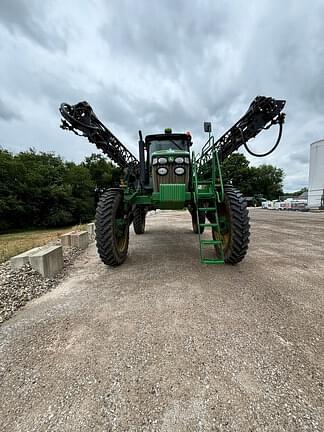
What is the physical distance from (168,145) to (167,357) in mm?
3791

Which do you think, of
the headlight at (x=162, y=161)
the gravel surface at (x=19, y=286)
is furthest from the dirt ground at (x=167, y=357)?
the headlight at (x=162, y=161)

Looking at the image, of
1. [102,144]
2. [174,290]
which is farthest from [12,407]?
[102,144]

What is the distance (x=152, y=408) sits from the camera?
1.08 m

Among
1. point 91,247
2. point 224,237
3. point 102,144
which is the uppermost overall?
point 102,144

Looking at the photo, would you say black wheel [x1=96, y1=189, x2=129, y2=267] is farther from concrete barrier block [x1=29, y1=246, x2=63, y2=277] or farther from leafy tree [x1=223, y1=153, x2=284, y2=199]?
leafy tree [x1=223, y1=153, x2=284, y2=199]

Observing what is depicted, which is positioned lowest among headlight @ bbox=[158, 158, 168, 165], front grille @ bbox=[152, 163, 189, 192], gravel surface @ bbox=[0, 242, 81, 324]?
gravel surface @ bbox=[0, 242, 81, 324]

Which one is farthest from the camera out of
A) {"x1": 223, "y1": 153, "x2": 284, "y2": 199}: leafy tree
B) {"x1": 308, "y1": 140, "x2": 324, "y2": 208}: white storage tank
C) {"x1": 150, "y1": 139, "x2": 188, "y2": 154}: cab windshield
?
{"x1": 223, "y1": 153, "x2": 284, "y2": 199}: leafy tree

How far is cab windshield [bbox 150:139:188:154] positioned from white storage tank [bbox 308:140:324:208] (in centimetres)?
2843

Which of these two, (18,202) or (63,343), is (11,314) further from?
(18,202)

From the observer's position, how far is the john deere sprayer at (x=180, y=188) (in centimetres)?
305

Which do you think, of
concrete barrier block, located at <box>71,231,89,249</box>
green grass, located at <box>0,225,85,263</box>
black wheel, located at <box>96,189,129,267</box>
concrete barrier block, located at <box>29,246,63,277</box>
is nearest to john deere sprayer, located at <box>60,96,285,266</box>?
black wheel, located at <box>96,189,129,267</box>

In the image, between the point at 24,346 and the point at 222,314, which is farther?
the point at 222,314

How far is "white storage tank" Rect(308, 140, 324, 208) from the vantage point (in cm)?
2685

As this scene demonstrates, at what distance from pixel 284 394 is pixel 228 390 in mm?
304
